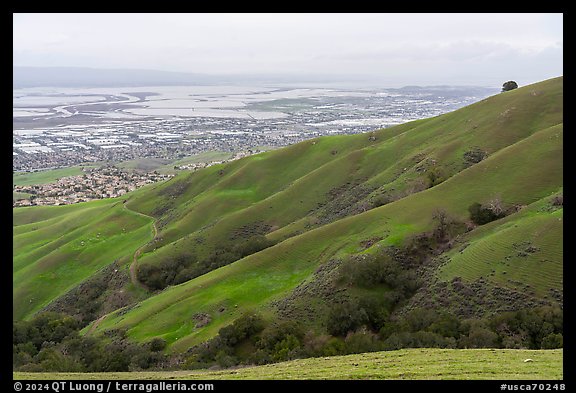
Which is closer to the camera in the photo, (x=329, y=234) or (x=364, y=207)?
(x=329, y=234)

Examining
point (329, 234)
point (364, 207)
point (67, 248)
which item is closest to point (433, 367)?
point (329, 234)

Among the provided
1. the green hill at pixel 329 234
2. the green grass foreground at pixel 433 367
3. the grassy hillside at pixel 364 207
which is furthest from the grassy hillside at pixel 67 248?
the green grass foreground at pixel 433 367

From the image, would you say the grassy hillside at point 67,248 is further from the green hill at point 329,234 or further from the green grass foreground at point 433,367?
the green grass foreground at point 433,367

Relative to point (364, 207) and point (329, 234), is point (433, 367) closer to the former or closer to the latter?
point (329, 234)

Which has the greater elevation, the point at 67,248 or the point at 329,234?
the point at 329,234

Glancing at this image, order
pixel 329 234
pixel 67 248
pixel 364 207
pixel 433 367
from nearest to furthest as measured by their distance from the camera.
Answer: pixel 433 367, pixel 329 234, pixel 364 207, pixel 67 248

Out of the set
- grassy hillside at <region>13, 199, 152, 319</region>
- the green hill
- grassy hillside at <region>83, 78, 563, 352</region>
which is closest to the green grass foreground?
the green hill
